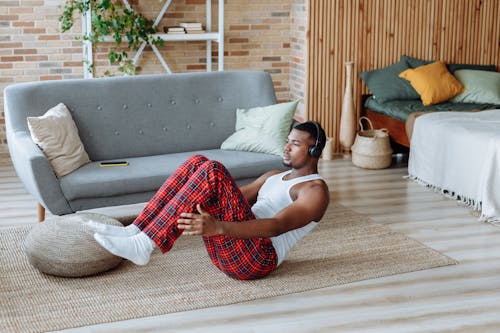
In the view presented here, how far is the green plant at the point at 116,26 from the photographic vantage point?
667 centimetres

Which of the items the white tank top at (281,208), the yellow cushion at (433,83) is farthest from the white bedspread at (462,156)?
the white tank top at (281,208)

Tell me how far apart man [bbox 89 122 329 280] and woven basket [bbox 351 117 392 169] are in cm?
258

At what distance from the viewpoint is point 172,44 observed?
23.8 ft

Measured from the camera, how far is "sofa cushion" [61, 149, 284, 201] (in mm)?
4668

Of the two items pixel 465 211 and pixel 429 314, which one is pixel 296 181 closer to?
pixel 429 314

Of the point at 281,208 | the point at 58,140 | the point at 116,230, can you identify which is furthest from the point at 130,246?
the point at 58,140

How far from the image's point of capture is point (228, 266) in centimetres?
396

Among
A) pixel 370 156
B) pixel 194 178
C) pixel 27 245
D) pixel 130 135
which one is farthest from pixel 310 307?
pixel 370 156

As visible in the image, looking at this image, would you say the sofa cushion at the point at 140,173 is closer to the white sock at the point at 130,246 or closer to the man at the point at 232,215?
the man at the point at 232,215

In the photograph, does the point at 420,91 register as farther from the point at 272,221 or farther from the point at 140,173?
the point at 272,221

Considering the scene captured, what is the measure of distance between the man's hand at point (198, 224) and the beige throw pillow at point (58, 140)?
1442mm

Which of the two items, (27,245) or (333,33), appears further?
(333,33)

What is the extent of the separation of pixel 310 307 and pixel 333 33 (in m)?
Answer: 3.78

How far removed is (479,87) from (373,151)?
1178 millimetres
